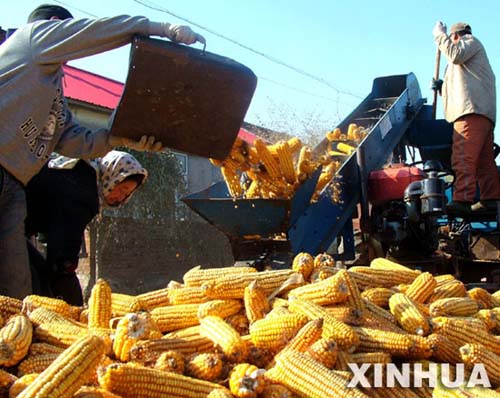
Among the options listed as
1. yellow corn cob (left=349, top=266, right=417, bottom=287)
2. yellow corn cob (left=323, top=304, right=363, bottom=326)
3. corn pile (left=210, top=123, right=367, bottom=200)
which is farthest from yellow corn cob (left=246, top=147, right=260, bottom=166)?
yellow corn cob (left=323, top=304, right=363, bottom=326)

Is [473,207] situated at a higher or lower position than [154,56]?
lower

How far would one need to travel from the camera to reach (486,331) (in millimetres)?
3270

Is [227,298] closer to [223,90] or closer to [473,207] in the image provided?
[223,90]

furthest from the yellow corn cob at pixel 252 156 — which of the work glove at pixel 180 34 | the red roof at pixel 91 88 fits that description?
the red roof at pixel 91 88

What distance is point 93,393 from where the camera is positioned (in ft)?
7.22

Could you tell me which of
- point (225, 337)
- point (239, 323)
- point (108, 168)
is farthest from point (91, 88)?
point (225, 337)

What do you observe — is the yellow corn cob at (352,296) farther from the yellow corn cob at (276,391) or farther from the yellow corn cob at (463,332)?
the yellow corn cob at (276,391)

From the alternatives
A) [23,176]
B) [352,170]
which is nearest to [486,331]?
[23,176]

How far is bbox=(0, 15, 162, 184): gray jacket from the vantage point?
402cm

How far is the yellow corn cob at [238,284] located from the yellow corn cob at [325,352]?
2.56ft

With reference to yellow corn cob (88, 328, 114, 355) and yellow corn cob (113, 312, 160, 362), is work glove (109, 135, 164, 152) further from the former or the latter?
yellow corn cob (113, 312, 160, 362)

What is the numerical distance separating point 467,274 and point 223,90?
564 centimetres

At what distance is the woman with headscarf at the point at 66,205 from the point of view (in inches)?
187

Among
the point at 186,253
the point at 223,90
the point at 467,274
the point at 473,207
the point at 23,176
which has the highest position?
the point at 223,90
